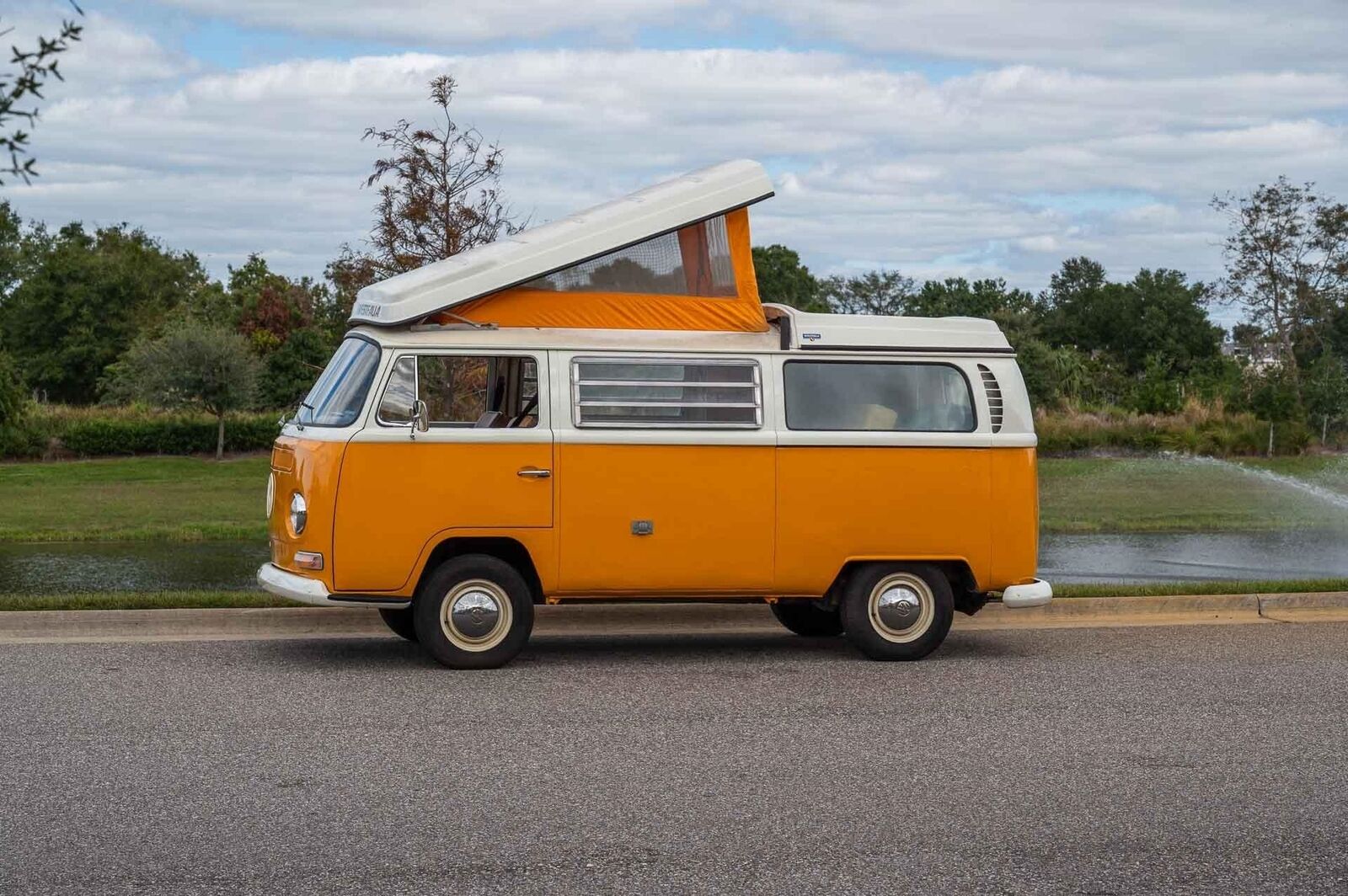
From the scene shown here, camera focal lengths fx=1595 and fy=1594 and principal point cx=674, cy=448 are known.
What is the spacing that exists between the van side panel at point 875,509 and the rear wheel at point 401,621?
2.50m

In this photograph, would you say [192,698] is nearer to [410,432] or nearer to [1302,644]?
[410,432]

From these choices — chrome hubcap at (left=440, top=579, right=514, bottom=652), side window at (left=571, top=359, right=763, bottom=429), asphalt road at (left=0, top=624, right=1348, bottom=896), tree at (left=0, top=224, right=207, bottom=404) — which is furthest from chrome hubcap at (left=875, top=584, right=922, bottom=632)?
tree at (left=0, top=224, right=207, bottom=404)

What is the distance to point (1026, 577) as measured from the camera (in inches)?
416

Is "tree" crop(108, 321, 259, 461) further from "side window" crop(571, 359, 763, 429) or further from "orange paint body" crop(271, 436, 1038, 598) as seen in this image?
"side window" crop(571, 359, 763, 429)

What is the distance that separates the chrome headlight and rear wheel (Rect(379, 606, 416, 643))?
3.79 ft

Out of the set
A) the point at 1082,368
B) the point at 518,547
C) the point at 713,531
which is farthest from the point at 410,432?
the point at 1082,368

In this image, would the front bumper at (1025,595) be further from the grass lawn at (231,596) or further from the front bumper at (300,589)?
the front bumper at (300,589)

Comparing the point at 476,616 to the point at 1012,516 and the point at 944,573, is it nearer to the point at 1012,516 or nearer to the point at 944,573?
the point at 944,573

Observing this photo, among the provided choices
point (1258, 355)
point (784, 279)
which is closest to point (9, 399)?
point (1258, 355)

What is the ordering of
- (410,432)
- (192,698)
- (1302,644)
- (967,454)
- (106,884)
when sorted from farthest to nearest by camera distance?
(1302,644) < (967,454) < (410,432) < (192,698) < (106,884)

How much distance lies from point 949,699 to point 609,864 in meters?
3.69

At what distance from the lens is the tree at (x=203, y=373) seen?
35125 millimetres

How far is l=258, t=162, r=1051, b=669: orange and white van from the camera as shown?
9.77 metres

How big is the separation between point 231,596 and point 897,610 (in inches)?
200
